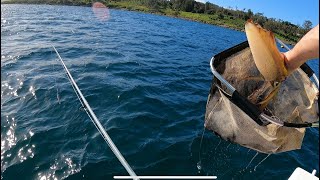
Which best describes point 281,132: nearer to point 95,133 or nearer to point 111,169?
point 111,169

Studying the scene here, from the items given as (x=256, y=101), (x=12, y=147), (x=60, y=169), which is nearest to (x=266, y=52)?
(x=256, y=101)

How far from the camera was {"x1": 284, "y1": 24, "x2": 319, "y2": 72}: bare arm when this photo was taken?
225 cm

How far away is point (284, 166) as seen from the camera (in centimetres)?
803

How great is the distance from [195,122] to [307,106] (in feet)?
17.3

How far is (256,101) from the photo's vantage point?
166 inches

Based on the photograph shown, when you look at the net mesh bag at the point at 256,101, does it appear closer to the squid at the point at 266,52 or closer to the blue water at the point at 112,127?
the squid at the point at 266,52

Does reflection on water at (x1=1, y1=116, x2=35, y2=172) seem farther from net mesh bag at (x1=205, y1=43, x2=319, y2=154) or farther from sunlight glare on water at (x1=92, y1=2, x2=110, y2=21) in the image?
sunlight glare on water at (x1=92, y1=2, x2=110, y2=21)

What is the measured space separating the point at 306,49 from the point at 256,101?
1.91 metres

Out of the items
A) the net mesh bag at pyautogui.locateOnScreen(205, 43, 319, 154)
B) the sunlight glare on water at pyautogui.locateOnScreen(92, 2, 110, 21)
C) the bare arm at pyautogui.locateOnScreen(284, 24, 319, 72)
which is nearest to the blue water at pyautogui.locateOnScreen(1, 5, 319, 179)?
the net mesh bag at pyautogui.locateOnScreen(205, 43, 319, 154)

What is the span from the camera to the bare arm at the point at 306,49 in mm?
2248

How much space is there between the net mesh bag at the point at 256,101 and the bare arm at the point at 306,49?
1495mm

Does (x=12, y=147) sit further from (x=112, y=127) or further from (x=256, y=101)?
(x=256, y=101)

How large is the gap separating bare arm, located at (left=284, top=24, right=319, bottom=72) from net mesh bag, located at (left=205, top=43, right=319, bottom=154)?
58.9 inches

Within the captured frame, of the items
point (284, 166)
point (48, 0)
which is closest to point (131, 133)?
point (284, 166)
